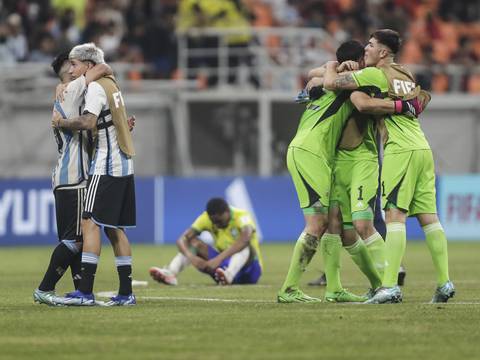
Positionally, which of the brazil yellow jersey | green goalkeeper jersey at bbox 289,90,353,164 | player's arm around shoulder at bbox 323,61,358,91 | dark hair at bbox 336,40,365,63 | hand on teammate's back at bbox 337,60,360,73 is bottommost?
the brazil yellow jersey

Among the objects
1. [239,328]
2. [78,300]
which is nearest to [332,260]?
[78,300]

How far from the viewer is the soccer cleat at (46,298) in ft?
39.1

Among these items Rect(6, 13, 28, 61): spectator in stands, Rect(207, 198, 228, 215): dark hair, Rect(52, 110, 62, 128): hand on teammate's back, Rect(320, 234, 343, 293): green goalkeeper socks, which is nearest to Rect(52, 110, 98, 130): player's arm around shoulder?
Rect(52, 110, 62, 128): hand on teammate's back

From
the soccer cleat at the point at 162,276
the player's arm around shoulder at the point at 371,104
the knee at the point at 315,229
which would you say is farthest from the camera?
the soccer cleat at the point at 162,276

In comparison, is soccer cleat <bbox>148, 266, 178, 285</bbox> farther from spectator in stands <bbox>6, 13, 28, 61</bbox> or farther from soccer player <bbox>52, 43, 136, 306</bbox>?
spectator in stands <bbox>6, 13, 28, 61</bbox>

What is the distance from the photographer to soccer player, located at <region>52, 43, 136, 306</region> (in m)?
11.8

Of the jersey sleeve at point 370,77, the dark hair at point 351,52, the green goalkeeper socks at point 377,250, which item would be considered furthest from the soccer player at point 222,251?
the jersey sleeve at point 370,77

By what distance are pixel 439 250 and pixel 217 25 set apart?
55.1 ft

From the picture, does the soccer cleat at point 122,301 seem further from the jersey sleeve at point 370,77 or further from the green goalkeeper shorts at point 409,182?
the jersey sleeve at point 370,77

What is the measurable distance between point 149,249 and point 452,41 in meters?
11.5

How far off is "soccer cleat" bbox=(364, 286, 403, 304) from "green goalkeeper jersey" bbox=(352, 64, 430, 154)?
1.26 m

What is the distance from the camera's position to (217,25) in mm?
28078

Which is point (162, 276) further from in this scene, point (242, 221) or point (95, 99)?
point (95, 99)

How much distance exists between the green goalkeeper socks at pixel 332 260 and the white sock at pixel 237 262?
4045 millimetres
